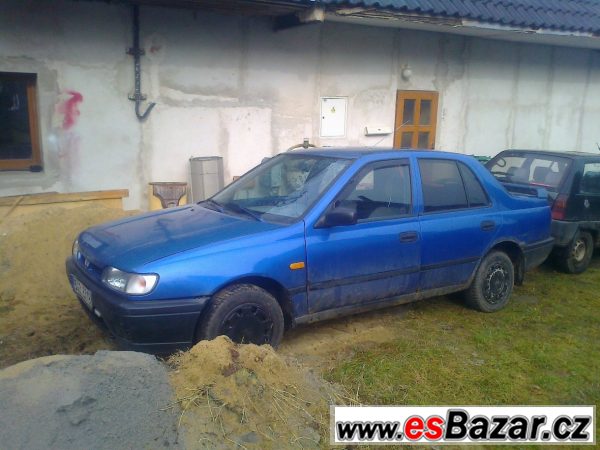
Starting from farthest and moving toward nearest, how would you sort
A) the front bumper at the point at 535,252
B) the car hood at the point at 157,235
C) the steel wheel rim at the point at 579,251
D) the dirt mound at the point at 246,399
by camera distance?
the steel wheel rim at the point at 579,251 < the front bumper at the point at 535,252 < the car hood at the point at 157,235 < the dirt mound at the point at 246,399

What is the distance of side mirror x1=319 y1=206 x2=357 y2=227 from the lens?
13.4ft

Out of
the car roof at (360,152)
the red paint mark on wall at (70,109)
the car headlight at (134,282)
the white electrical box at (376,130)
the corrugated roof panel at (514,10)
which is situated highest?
the corrugated roof panel at (514,10)

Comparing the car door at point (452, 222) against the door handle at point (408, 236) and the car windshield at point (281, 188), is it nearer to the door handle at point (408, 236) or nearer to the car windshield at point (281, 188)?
the door handle at point (408, 236)

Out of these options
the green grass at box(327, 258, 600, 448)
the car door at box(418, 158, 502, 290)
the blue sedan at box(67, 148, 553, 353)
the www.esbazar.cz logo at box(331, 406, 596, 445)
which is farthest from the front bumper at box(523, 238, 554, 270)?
the www.esbazar.cz logo at box(331, 406, 596, 445)

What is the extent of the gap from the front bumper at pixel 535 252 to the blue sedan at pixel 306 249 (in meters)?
0.03

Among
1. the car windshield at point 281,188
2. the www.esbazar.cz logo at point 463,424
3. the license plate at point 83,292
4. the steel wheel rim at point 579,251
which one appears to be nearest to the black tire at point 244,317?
the car windshield at point 281,188

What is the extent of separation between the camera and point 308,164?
4.71 metres

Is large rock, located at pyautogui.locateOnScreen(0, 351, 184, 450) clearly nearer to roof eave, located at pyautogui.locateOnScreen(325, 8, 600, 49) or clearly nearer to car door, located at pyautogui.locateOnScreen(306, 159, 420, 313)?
car door, located at pyautogui.locateOnScreen(306, 159, 420, 313)

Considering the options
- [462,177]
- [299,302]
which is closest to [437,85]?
[462,177]

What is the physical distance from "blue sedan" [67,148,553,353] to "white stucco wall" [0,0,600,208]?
2.41m

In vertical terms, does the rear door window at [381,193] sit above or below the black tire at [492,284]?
above

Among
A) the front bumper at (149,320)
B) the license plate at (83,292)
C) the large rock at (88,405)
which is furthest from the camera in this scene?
the license plate at (83,292)

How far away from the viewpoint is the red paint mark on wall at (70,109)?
6.39 meters

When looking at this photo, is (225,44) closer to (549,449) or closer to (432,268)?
(432,268)
